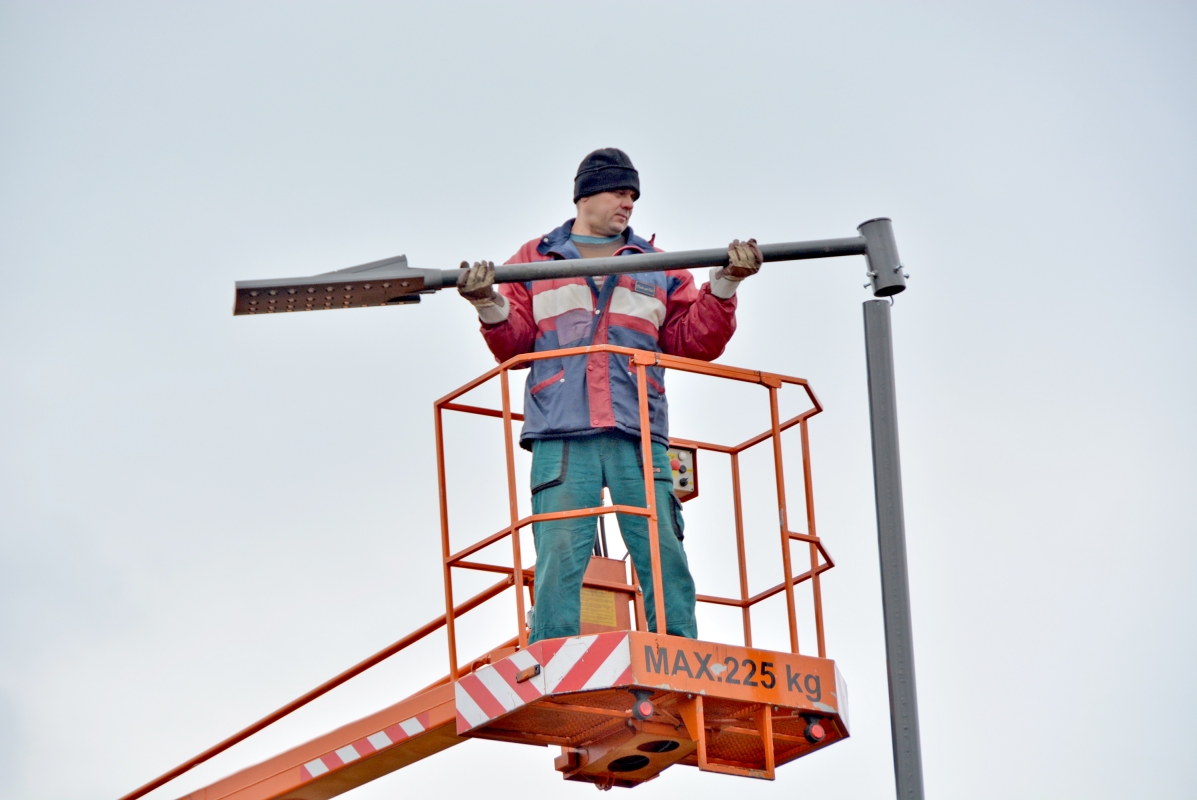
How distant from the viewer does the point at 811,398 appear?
35.3 ft

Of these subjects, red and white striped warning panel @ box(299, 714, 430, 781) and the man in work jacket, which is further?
red and white striped warning panel @ box(299, 714, 430, 781)

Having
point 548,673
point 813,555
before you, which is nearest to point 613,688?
point 548,673

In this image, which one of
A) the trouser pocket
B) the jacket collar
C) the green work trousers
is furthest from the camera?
the jacket collar

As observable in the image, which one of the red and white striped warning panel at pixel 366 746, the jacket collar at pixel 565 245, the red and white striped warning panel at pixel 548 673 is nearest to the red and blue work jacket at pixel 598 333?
the jacket collar at pixel 565 245

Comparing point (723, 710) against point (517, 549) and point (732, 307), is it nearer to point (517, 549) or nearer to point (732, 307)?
point (517, 549)

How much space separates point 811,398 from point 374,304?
2.83 metres

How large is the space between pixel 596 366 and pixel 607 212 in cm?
111

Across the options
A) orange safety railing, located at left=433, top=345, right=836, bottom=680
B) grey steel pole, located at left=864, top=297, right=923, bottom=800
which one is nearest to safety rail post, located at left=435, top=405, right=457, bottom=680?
orange safety railing, located at left=433, top=345, right=836, bottom=680

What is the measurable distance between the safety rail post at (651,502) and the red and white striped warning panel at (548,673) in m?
0.31

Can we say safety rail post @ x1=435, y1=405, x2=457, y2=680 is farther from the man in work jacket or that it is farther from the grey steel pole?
the grey steel pole

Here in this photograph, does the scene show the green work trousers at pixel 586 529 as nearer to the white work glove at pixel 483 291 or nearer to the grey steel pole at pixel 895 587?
the white work glove at pixel 483 291

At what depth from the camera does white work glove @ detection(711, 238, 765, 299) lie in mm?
9641

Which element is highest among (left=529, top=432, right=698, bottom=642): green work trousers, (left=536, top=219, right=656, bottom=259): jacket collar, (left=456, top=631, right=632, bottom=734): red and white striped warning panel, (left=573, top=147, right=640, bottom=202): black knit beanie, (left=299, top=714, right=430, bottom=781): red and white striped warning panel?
(left=573, top=147, right=640, bottom=202): black knit beanie

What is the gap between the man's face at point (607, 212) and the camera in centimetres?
1086
